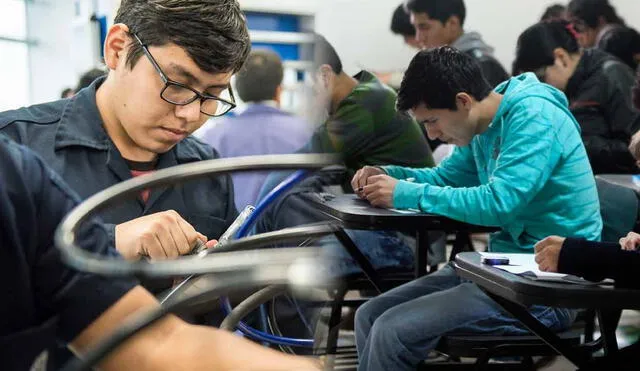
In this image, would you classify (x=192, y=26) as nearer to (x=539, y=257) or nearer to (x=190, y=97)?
(x=190, y=97)

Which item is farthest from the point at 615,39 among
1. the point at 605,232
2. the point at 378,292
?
the point at 378,292

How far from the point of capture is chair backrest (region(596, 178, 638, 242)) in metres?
1.57

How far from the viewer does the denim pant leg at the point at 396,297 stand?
1.68 metres

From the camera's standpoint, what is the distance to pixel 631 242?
4.44 feet

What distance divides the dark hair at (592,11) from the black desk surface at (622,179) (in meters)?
0.33

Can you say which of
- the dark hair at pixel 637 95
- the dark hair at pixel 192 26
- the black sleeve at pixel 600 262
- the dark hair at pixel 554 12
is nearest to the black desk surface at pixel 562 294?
the black sleeve at pixel 600 262

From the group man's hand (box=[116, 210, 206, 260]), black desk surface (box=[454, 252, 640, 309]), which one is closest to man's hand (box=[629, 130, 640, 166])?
black desk surface (box=[454, 252, 640, 309])

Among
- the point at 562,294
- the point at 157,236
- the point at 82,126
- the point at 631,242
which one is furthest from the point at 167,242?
the point at 631,242

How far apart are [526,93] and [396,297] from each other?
1.77 feet

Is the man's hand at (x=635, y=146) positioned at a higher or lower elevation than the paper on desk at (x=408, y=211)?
higher

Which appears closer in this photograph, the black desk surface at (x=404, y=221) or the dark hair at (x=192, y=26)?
the dark hair at (x=192, y=26)

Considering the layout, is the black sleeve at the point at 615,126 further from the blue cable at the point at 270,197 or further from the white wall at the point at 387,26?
the blue cable at the point at 270,197

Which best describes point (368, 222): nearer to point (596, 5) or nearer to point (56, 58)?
point (596, 5)

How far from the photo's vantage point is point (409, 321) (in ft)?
5.10
